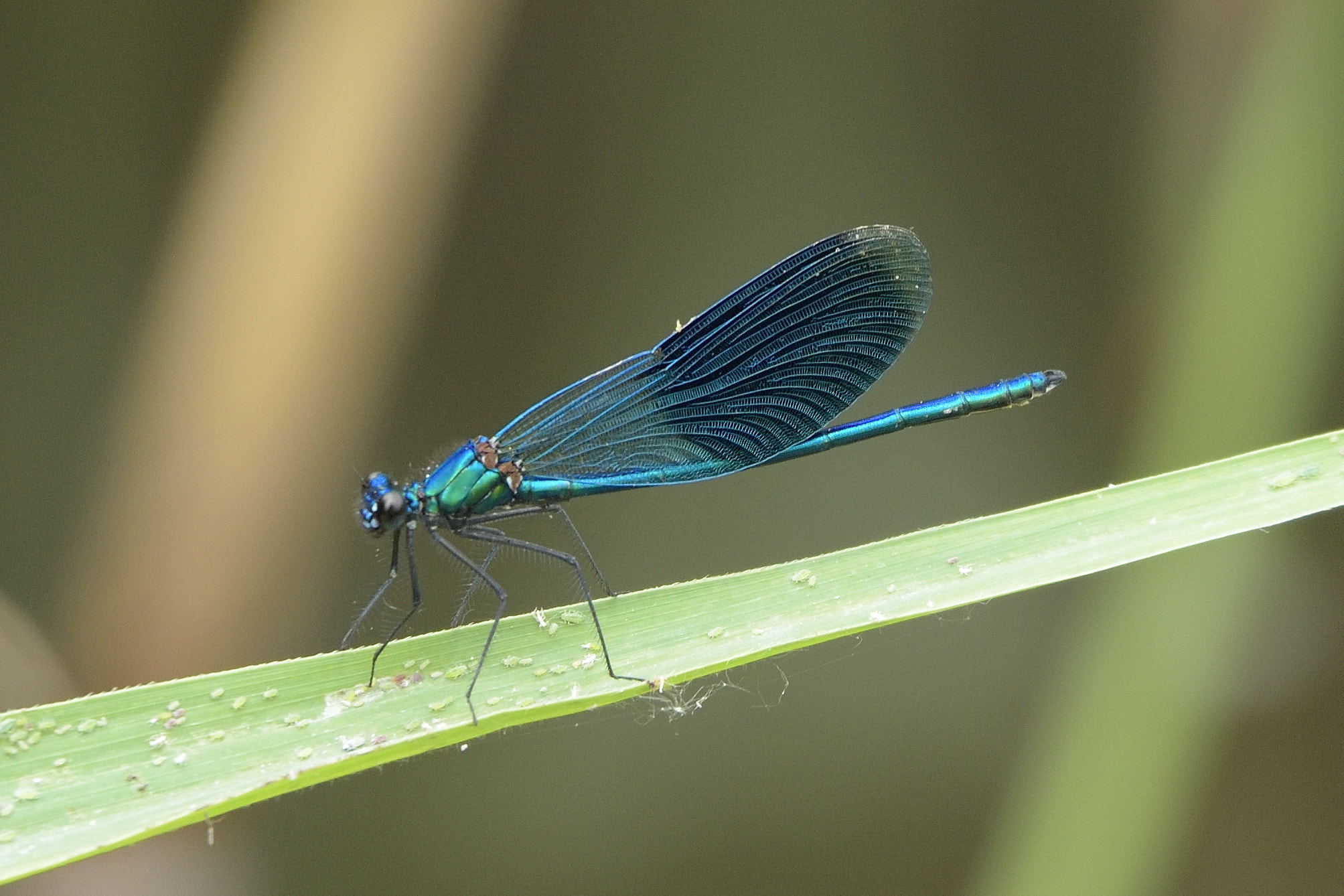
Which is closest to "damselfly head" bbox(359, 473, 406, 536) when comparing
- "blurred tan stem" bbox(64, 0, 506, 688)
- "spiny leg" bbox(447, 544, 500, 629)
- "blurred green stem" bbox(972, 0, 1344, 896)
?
"spiny leg" bbox(447, 544, 500, 629)

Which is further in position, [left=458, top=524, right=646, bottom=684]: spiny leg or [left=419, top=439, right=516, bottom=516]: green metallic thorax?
[left=419, top=439, right=516, bottom=516]: green metallic thorax

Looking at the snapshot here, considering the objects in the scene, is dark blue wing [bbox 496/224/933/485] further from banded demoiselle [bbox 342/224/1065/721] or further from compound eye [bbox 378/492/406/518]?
compound eye [bbox 378/492/406/518]

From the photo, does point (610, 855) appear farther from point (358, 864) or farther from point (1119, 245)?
point (1119, 245)

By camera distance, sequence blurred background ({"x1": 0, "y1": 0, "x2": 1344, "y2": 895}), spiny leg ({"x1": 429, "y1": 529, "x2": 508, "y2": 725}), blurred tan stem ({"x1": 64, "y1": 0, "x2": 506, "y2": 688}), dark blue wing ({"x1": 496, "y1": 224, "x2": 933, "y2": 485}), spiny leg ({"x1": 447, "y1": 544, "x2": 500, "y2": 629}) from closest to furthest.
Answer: spiny leg ({"x1": 429, "y1": 529, "x2": 508, "y2": 725})
spiny leg ({"x1": 447, "y1": 544, "x2": 500, "y2": 629})
dark blue wing ({"x1": 496, "y1": 224, "x2": 933, "y2": 485})
blurred background ({"x1": 0, "y1": 0, "x2": 1344, "y2": 895})
blurred tan stem ({"x1": 64, "y1": 0, "x2": 506, "y2": 688})

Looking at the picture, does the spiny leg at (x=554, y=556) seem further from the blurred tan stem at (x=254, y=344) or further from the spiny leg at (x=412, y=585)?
the blurred tan stem at (x=254, y=344)

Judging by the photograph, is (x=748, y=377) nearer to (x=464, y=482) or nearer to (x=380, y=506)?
(x=464, y=482)

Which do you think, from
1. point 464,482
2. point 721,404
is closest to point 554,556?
point 464,482

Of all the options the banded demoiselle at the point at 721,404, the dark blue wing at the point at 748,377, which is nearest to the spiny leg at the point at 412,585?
the banded demoiselle at the point at 721,404
